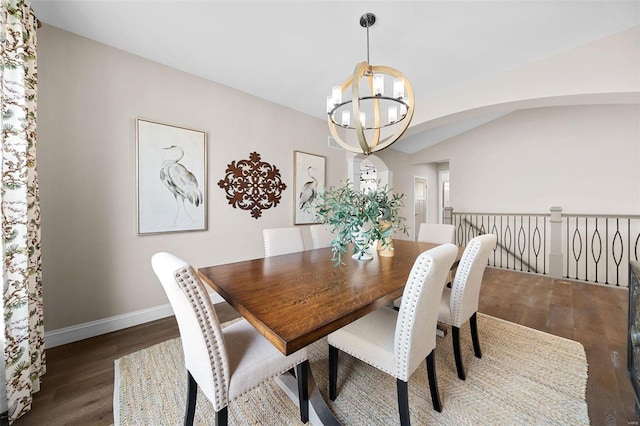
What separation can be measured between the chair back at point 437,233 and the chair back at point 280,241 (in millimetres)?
1577

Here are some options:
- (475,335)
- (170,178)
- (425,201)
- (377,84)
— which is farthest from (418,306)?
(425,201)

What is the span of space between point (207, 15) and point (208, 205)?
178cm

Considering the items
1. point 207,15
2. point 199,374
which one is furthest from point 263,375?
point 207,15

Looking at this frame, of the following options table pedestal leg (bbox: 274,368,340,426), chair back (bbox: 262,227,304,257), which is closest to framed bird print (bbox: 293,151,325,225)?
chair back (bbox: 262,227,304,257)

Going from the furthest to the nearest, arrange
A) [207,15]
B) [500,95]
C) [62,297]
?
[500,95]
[62,297]
[207,15]

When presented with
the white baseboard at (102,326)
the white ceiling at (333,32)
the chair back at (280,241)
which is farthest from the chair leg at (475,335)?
the white baseboard at (102,326)

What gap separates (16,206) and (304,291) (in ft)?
5.67

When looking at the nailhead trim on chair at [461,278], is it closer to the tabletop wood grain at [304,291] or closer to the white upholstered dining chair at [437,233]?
the tabletop wood grain at [304,291]

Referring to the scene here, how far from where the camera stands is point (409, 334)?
3.75 ft

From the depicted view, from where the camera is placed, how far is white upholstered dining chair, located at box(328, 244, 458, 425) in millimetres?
1106

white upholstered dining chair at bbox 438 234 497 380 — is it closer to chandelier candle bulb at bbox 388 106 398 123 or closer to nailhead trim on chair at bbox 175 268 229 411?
chandelier candle bulb at bbox 388 106 398 123

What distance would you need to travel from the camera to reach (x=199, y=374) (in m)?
1.10

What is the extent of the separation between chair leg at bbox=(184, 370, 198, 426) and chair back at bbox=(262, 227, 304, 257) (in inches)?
46.4

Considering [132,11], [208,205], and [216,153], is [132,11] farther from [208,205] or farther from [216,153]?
[208,205]
